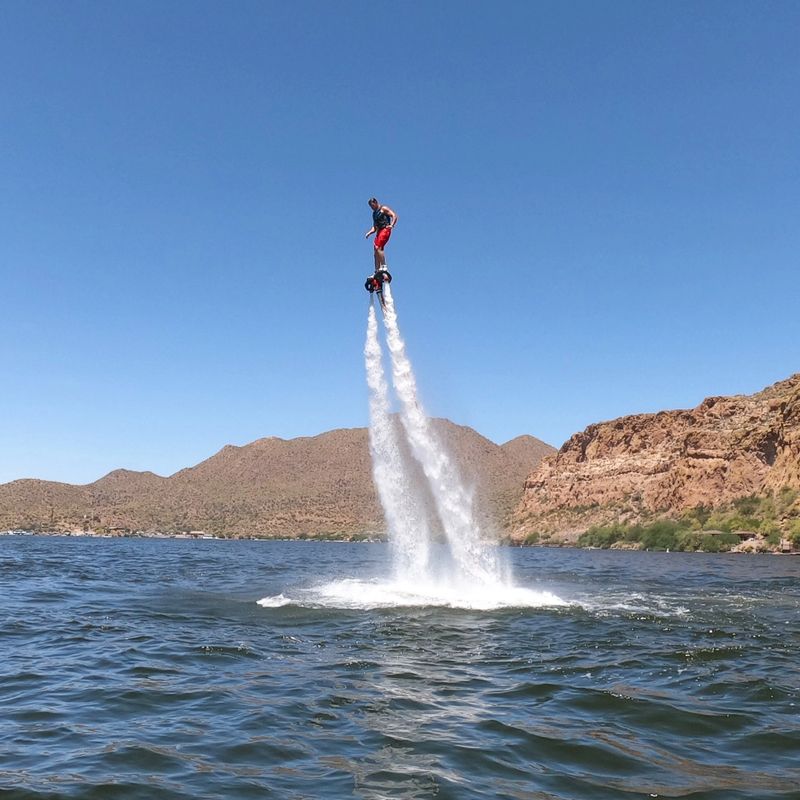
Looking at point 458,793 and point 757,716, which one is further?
point 757,716

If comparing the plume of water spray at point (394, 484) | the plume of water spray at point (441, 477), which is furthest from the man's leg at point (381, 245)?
the plume of water spray at point (394, 484)

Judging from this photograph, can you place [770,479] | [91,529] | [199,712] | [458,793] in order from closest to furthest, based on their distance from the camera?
1. [458,793]
2. [199,712]
3. [770,479]
4. [91,529]

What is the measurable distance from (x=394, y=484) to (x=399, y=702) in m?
19.9

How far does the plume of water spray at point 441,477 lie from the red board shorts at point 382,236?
8.11ft

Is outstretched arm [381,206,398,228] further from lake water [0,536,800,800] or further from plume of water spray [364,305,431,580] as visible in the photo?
lake water [0,536,800,800]

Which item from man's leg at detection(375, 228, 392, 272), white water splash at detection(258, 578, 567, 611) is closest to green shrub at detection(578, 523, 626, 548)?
white water splash at detection(258, 578, 567, 611)

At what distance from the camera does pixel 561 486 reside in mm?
132500

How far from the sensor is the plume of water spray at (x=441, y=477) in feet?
A: 94.8

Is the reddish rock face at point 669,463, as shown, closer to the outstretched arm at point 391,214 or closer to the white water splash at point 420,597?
the white water splash at point 420,597

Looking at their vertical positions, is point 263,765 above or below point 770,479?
below

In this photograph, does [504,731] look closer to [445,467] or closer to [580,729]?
[580,729]

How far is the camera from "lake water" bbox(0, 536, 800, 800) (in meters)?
8.17

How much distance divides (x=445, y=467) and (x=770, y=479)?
70.5m

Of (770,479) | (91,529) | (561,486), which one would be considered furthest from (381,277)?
(91,529)
